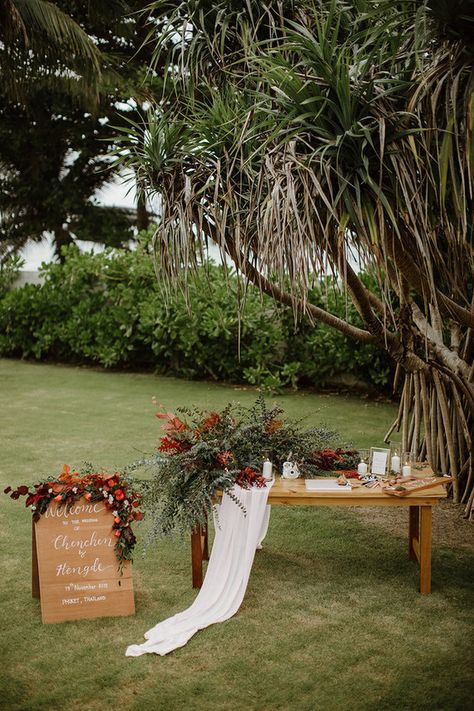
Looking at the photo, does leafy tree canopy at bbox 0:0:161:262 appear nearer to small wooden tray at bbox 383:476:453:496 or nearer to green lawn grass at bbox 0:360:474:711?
green lawn grass at bbox 0:360:474:711

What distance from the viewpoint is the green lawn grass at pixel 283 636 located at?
3.27 m

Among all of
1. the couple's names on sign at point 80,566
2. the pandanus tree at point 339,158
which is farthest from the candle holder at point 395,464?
the couple's names on sign at point 80,566

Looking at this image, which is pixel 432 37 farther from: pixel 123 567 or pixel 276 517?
pixel 276 517

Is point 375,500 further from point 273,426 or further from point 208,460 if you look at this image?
point 208,460

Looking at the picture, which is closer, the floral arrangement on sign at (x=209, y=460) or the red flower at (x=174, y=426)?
the floral arrangement on sign at (x=209, y=460)

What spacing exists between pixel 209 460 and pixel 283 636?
41.8 inches

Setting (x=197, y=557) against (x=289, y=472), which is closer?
(x=197, y=557)

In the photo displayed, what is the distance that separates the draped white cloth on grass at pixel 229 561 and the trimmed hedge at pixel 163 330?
17.1ft

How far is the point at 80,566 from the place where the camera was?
401 centimetres

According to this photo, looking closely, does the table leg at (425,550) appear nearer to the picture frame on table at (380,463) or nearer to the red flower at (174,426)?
the picture frame on table at (380,463)

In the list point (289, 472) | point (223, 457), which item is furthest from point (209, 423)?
point (289, 472)

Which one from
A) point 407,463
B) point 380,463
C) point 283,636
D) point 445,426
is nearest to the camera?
point 283,636

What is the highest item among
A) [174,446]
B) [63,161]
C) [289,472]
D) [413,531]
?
[63,161]

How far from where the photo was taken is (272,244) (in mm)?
3887
